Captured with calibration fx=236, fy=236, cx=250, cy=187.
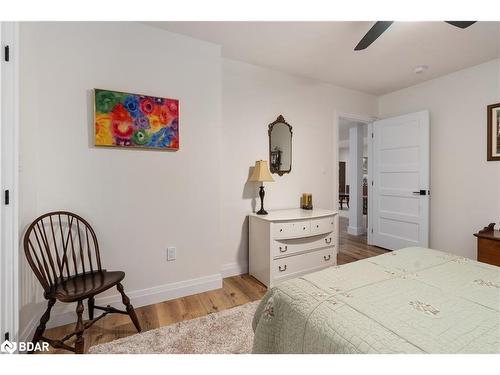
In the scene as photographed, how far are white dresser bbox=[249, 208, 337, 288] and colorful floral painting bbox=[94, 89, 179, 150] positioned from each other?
46.7 inches

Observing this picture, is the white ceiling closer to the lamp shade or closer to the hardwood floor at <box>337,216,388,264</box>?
the lamp shade

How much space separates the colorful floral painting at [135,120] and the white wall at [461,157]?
3250 millimetres

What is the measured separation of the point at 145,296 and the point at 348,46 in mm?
2999

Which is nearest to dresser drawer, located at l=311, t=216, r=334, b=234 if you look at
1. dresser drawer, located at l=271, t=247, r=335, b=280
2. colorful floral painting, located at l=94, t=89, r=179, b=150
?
dresser drawer, located at l=271, t=247, r=335, b=280

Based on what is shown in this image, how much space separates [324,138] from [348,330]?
9.24 ft

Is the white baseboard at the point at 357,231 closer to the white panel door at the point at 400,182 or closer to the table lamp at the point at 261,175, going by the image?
the white panel door at the point at 400,182

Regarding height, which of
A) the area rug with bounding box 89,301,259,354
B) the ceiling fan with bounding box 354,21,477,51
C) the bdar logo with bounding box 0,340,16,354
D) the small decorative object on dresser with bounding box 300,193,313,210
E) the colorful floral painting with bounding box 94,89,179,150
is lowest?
the area rug with bounding box 89,301,259,354

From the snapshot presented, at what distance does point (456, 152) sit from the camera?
290 cm

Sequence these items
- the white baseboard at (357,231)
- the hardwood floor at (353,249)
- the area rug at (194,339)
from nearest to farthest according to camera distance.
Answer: the area rug at (194,339) < the hardwood floor at (353,249) < the white baseboard at (357,231)

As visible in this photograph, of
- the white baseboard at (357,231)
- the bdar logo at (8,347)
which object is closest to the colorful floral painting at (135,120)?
the bdar logo at (8,347)

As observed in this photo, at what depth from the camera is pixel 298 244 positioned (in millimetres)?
2477

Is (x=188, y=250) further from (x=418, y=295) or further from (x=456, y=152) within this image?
(x=456, y=152)

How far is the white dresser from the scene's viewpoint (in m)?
2.33

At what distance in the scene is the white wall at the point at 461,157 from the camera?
263cm
